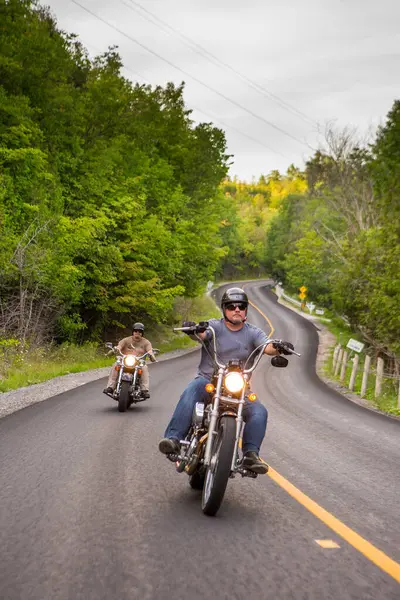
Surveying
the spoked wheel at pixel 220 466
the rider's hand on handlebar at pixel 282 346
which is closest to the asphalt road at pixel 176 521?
the spoked wheel at pixel 220 466

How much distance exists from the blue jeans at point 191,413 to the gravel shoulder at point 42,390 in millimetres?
6080

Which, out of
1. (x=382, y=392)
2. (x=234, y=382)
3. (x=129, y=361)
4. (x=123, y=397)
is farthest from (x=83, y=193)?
(x=234, y=382)

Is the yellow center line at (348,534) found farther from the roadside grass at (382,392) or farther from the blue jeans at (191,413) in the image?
the roadside grass at (382,392)

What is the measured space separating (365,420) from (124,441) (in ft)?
19.8

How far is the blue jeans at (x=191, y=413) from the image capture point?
5051 millimetres

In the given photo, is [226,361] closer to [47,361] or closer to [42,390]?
[42,390]

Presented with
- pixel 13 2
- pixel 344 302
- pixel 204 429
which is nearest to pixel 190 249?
pixel 344 302

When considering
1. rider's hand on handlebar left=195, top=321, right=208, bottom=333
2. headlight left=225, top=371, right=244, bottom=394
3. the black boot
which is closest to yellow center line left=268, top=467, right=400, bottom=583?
the black boot

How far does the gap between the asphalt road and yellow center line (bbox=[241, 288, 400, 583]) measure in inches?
0.7

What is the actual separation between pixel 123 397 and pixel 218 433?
7.15 meters

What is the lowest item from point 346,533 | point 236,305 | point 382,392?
Answer: point 382,392

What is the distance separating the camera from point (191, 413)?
5273 mm

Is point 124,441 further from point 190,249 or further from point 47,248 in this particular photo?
point 190,249

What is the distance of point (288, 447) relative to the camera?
8.23 metres
